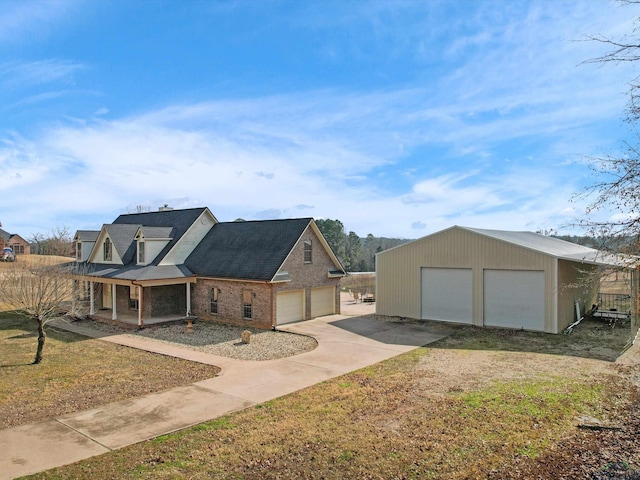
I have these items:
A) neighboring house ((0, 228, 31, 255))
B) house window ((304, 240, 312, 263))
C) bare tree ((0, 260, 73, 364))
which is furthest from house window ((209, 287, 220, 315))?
neighboring house ((0, 228, 31, 255))

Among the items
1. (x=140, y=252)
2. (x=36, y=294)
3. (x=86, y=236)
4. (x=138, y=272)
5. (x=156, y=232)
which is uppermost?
(x=156, y=232)

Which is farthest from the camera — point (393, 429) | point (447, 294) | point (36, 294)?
point (447, 294)

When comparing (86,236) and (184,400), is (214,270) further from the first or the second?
(184,400)

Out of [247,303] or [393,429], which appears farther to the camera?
[247,303]

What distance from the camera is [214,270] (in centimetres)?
2291

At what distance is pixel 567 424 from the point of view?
901 centimetres

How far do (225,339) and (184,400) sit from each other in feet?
26.2

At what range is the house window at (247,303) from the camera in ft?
70.7

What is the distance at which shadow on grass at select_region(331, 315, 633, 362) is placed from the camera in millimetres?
16219

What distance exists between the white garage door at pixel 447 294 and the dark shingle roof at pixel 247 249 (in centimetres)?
698

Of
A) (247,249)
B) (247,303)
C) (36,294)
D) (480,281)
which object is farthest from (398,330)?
(36,294)

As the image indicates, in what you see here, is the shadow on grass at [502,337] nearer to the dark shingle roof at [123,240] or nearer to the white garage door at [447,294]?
the white garage door at [447,294]

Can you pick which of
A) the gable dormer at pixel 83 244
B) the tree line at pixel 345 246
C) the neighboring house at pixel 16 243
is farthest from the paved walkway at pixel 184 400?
the neighboring house at pixel 16 243

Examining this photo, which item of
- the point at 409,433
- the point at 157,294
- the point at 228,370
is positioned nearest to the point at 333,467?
the point at 409,433
